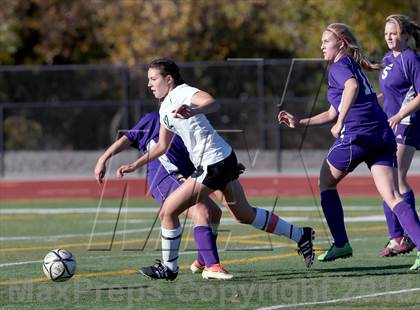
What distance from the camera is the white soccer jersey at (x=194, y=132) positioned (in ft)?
27.8

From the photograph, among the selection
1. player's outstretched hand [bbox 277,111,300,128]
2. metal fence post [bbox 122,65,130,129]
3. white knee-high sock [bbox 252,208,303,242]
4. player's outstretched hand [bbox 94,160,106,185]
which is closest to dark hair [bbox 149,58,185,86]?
player's outstretched hand [bbox 277,111,300,128]

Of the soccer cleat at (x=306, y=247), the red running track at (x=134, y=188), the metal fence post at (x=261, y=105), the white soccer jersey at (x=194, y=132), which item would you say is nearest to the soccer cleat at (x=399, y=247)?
the soccer cleat at (x=306, y=247)

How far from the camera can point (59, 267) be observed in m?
8.77

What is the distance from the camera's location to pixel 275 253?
36.1ft

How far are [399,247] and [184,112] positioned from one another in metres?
3.26

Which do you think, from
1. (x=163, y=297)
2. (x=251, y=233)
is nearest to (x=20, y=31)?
(x=251, y=233)

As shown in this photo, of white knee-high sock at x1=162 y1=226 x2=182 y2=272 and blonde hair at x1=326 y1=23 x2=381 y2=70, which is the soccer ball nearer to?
white knee-high sock at x1=162 y1=226 x2=182 y2=272

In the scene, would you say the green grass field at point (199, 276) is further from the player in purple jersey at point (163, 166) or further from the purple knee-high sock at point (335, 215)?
the player in purple jersey at point (163, 166)

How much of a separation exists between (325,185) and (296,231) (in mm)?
564

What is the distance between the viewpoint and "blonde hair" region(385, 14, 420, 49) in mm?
9883

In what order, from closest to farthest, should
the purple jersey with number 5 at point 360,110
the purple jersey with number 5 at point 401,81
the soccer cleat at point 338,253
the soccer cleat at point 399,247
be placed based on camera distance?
the purple jersey with number 5 at point 360,110 < the soccer cleat at point 338,253 < the purple jersey with number 5 at point 401,81 < the soccer cleat at point 399,247

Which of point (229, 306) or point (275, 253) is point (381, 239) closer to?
point (275, 253)

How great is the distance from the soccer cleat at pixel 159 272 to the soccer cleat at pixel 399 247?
2.62 m

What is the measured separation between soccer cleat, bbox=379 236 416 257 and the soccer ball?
3.28 m
